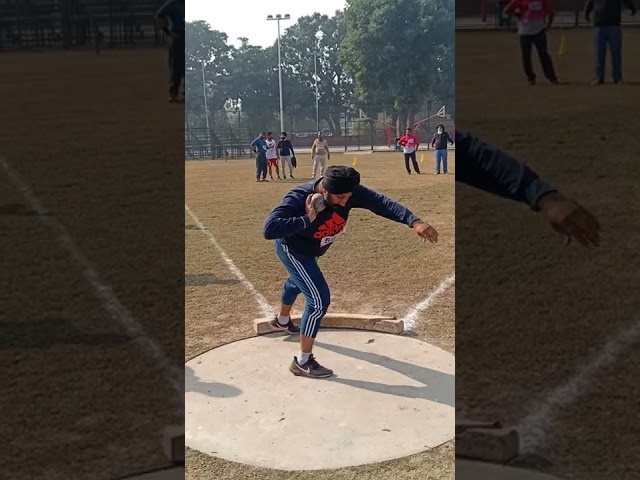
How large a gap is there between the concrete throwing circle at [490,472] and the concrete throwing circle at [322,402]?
32cm

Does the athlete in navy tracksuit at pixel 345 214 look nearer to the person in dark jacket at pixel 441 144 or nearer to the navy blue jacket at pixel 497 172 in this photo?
the navy blue jacket at pixel 497 172

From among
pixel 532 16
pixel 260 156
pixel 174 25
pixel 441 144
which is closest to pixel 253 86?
pixel 260 156

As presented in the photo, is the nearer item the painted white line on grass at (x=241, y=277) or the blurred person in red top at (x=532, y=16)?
the painted white line on grass at (x=241, y=277)

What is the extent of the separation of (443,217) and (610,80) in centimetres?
469

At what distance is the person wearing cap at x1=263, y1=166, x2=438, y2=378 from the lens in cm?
391

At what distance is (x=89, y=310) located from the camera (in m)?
6.23

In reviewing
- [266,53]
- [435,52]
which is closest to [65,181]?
[435,52]

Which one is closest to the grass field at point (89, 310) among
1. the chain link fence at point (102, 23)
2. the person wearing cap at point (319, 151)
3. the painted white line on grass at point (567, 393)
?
the chain link fence at point (102, 23)

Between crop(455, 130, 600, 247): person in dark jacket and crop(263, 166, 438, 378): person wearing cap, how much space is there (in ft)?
4.62

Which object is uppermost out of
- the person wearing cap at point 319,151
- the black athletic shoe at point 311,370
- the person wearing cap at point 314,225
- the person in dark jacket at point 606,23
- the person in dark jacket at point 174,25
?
the person in dark jacket at point 606,23

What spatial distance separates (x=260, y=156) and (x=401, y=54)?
29.3 feet

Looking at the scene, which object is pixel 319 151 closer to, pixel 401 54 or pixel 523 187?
pixel 401 54

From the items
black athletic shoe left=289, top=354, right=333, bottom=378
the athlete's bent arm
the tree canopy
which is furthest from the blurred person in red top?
the tree canopy

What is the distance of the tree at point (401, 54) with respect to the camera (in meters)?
22.2
